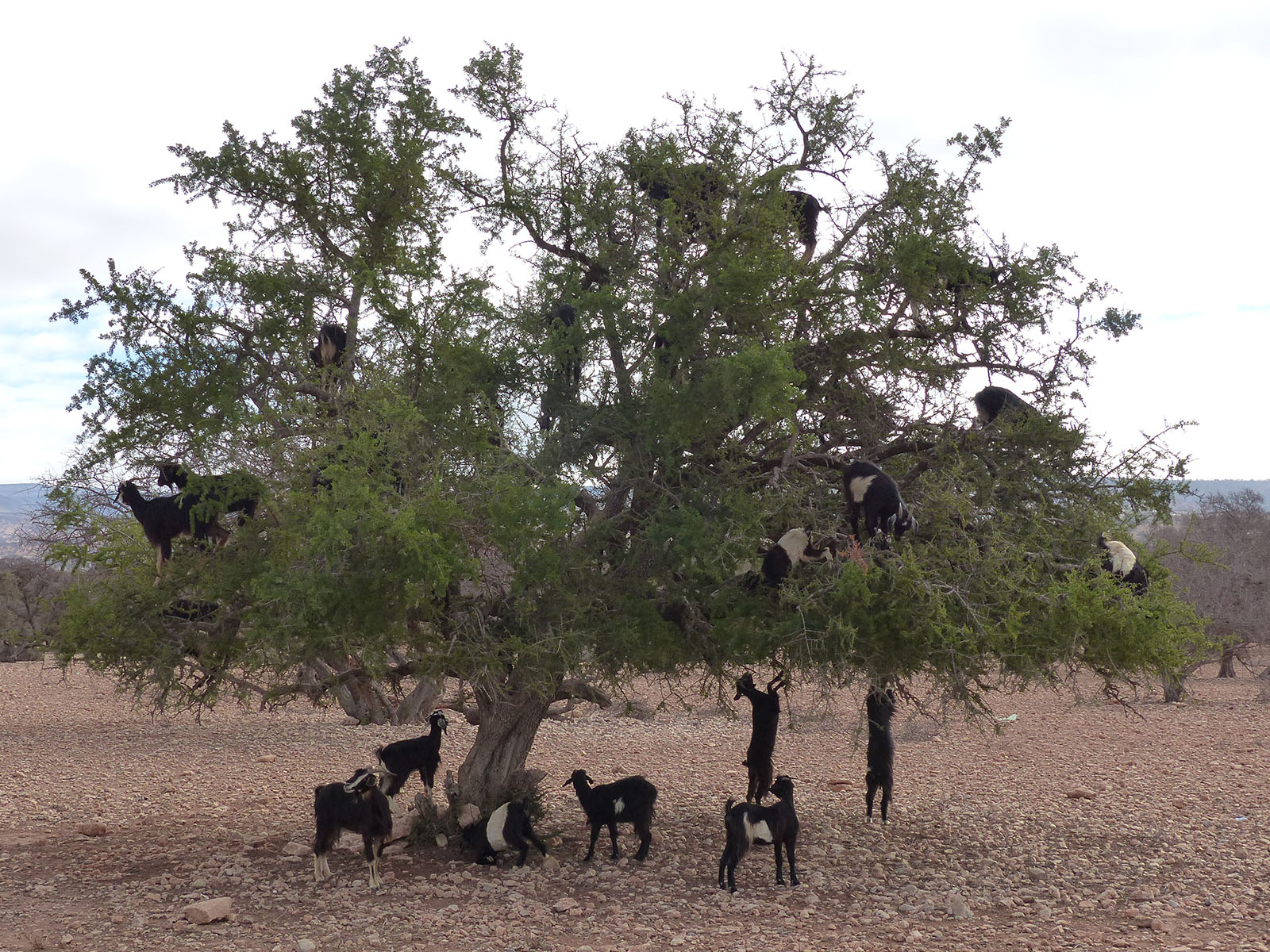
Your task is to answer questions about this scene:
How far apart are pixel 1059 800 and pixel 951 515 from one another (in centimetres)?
672

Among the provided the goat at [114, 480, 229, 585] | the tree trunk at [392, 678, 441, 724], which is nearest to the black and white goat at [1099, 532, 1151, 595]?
the goat at [114, 480, 229, 585]

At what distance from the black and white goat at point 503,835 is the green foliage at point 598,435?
1.27 metres

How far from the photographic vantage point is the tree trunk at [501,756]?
33.6ft

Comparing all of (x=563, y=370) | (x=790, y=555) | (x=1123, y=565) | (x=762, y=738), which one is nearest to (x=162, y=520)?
(x=563, y=370)

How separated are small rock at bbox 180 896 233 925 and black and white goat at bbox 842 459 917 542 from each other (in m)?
5.88

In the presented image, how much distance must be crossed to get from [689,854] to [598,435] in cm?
439

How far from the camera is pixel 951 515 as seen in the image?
8664 millimetres

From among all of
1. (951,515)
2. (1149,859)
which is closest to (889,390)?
(951,515)

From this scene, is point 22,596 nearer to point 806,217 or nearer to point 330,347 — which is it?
point 330,347

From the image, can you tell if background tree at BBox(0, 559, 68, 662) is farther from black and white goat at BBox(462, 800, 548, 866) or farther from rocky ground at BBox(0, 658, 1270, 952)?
black and white goat at BBox(462, 800, 548, 866)

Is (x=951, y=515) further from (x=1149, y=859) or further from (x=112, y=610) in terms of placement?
(x=112, y=610)

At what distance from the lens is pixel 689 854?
10117 mm

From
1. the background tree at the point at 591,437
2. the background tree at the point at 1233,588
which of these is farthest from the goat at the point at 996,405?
the background tree at the point at 1233,588

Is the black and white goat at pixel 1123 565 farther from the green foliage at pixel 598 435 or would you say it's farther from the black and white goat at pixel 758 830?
the black and white goat at pixel 758 830
